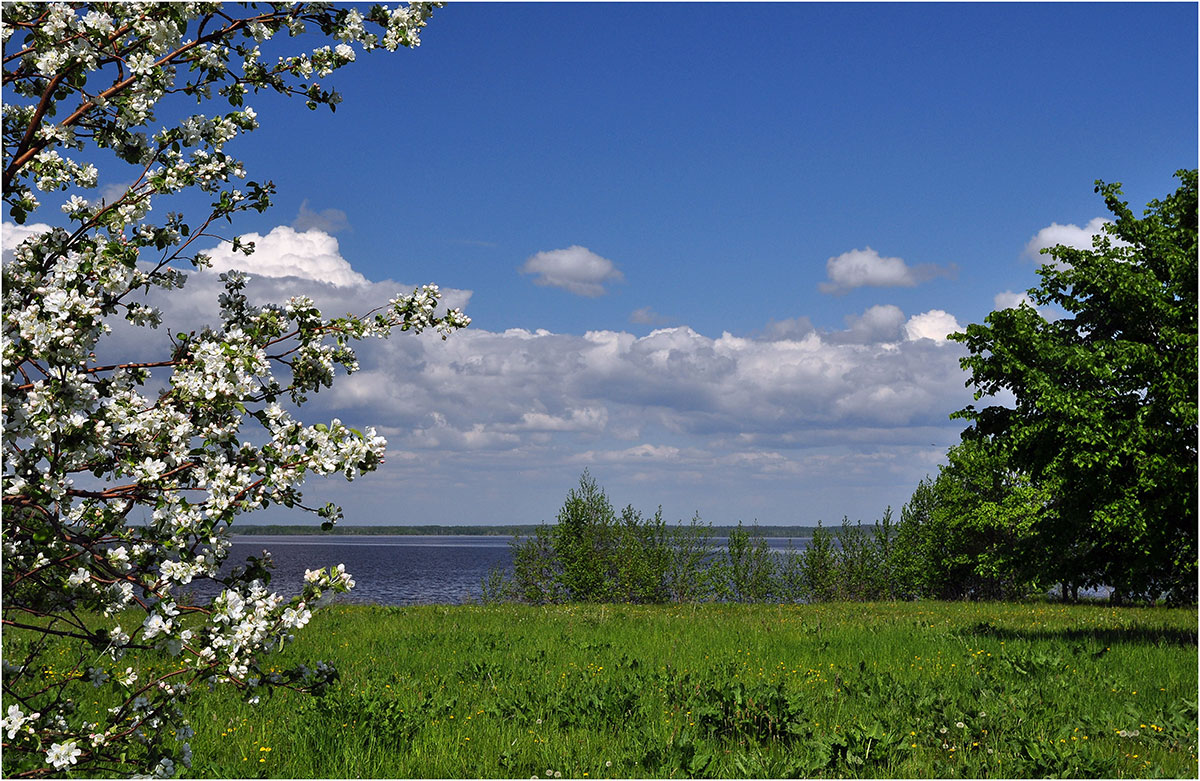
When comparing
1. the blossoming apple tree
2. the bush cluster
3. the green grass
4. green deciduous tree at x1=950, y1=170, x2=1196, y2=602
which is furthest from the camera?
the bush cluster

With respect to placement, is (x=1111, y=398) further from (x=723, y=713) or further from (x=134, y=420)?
(x=134, y=420)

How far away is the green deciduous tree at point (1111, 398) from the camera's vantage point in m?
15.7

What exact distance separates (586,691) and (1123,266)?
15486 millimetres

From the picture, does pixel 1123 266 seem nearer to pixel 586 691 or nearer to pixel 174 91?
pixel 586 691

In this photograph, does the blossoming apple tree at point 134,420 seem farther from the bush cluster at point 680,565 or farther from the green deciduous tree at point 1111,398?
the bush cluster at point 680,565

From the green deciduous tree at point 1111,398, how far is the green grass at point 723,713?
2.77 meters

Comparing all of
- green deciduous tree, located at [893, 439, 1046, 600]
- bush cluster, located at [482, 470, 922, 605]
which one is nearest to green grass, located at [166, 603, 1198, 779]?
green deciduous tree, located at [893, 439, 1046, 600]

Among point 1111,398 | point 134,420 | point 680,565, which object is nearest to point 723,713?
point 134,420

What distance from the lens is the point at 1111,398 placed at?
16.4 metres

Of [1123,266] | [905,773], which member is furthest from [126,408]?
[1123,266]

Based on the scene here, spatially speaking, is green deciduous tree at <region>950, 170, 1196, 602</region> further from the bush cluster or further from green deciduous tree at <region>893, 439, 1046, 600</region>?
the bush cluster

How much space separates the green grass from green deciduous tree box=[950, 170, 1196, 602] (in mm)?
2766

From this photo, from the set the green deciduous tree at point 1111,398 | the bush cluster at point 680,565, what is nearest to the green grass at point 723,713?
the green deciduous tree at point 1111,398

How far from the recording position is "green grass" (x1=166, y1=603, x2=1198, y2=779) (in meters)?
7.48
